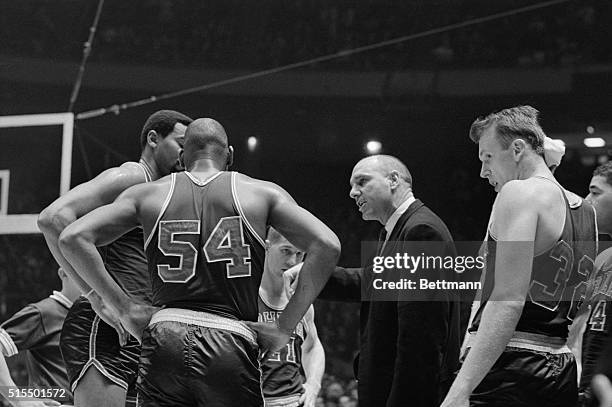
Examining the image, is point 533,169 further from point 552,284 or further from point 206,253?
point 206,253

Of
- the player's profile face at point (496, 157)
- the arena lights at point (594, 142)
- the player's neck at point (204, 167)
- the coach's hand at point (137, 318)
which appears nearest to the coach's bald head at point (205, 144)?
the player's neck at point (204, 167)

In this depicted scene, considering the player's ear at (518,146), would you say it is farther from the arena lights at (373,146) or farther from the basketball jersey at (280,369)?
the arena lights at (373,146)

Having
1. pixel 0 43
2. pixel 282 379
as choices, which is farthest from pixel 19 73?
pixel 282 379

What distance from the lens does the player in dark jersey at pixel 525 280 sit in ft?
8.85

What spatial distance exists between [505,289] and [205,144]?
120 centimetres

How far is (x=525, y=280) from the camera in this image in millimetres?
2709

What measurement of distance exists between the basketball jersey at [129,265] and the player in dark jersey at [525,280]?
5.03 ft

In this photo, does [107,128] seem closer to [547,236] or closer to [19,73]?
[19,73]

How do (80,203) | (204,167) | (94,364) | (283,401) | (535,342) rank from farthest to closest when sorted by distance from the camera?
(283,401)
(94,364)
(80,203)
(204,167)
(535,342)

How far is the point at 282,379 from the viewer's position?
459 centimetres

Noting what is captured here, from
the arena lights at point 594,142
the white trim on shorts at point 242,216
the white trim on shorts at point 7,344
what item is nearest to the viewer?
the white trim on shorts at point 242,216

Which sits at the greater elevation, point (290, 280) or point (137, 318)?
point (290, 280)

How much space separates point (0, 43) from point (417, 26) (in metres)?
3.33

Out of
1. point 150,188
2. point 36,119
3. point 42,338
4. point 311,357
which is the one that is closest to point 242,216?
point 150,188
